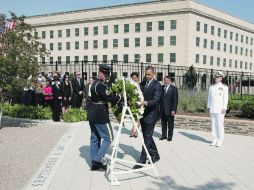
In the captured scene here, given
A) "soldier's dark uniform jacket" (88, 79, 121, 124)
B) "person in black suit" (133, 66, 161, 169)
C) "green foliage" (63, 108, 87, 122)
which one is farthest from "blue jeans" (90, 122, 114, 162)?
"green foliage" (63, 108, 87, 122)

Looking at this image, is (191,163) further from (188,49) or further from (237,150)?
(188,49)

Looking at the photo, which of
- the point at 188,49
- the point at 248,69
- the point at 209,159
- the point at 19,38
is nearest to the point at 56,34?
the point at 188,49

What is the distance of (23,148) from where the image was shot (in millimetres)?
10180

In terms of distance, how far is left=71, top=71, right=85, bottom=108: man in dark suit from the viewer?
18109mm

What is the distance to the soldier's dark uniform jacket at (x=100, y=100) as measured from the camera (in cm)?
761

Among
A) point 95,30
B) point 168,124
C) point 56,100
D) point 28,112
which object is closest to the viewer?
point 168,124

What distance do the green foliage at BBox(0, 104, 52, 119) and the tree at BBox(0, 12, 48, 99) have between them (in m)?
3.33

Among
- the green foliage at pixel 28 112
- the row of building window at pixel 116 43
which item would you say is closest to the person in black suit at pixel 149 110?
the green foliage at pixel 28 112

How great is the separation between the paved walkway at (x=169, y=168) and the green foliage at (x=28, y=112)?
16.5 feet

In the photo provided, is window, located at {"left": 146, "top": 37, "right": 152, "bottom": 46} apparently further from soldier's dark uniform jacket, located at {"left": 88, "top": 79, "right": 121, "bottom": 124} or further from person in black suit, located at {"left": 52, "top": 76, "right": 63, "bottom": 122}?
soldier's dark uniform jacket, located at {"left": 88, "top": 79, "right": 121, "bottom": 124}

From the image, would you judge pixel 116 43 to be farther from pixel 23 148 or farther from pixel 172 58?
pixel 23 148

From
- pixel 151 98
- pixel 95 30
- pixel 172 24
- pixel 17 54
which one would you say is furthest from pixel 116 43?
pixel 151 98

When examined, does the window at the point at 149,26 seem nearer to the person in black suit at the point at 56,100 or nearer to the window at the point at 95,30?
the window at the point at 95,30

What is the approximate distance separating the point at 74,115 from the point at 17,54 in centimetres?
401
